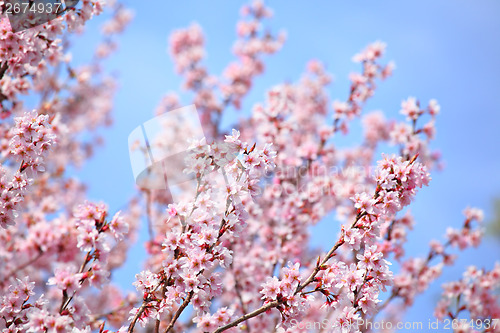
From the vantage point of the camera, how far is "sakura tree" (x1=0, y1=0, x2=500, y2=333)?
397cm

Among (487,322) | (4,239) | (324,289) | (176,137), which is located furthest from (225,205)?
(176,137)

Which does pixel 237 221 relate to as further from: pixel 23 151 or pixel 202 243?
pixel 23 151

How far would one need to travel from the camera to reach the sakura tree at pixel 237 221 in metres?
3.97

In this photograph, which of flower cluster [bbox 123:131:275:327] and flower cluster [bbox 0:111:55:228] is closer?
flower cluster [bbox 123:131:275:327]

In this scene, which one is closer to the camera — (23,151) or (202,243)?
(202,243)

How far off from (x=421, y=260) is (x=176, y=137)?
23.4 ft

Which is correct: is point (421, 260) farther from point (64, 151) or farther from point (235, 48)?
point (64, 151)

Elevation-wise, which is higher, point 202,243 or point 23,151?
point 23,151

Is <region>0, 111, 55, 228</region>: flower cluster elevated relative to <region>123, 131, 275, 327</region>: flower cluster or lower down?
elevated

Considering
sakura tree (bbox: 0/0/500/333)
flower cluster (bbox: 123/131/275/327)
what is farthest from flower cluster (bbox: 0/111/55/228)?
flower cluster (bbox: 123/131/275/327)

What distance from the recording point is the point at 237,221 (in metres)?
4.11

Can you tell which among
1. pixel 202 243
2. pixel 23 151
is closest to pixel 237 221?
pixel 202 243

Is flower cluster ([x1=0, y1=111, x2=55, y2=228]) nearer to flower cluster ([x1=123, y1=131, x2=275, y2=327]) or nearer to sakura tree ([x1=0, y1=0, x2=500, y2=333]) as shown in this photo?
sakura tree ([x1=0, y1=0, x2=500, y2=333])

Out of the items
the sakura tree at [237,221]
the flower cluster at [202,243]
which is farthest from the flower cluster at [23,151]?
the flower cluster at [202,243]
